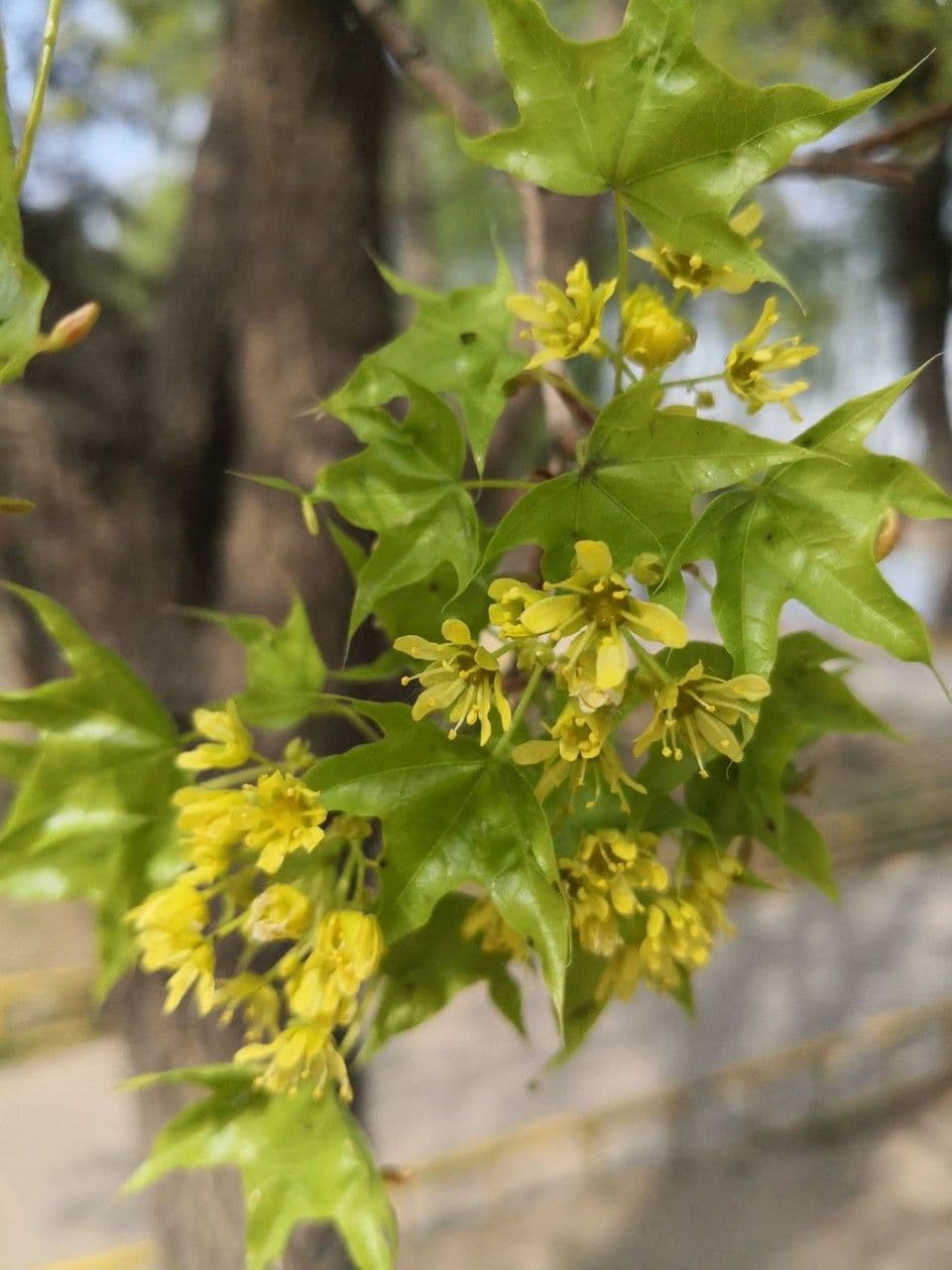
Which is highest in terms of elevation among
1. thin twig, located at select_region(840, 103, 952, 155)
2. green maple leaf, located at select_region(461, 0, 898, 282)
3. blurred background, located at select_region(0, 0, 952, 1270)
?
green maple leaf, located at select_region(461, 0, 898, 282)

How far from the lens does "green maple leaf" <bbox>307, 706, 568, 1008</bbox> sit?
28 centimetres

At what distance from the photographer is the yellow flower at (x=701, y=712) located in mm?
260

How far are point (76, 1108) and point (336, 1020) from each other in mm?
2216

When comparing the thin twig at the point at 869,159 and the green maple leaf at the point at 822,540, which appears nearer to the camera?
the green maple leaf at the point at 822,540

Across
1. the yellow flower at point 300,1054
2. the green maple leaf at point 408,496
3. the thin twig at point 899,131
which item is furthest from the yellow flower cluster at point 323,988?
the thin twig at point 899,131

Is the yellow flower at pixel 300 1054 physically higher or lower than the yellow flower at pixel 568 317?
lower

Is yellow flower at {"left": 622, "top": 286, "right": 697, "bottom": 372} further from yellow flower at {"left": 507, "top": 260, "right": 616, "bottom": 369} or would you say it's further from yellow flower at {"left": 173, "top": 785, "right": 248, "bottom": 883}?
yellow flower at {"left": 173, "top": 785, "right": 248, "bottom": 883}

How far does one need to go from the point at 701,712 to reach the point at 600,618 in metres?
0.05

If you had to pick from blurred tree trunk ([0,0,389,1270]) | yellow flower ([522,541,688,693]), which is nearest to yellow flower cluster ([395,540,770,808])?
yellow flower ([522,541,688,693])

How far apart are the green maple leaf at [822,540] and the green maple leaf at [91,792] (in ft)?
0.88

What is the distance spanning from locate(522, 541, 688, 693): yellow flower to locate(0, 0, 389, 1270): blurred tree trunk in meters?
0.54

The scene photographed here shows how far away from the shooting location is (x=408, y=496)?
0.32m

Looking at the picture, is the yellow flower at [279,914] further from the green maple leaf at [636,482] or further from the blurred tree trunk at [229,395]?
the blurred tree trunk at [229,395]

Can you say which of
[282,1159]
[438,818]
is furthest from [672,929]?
[282,1159]
